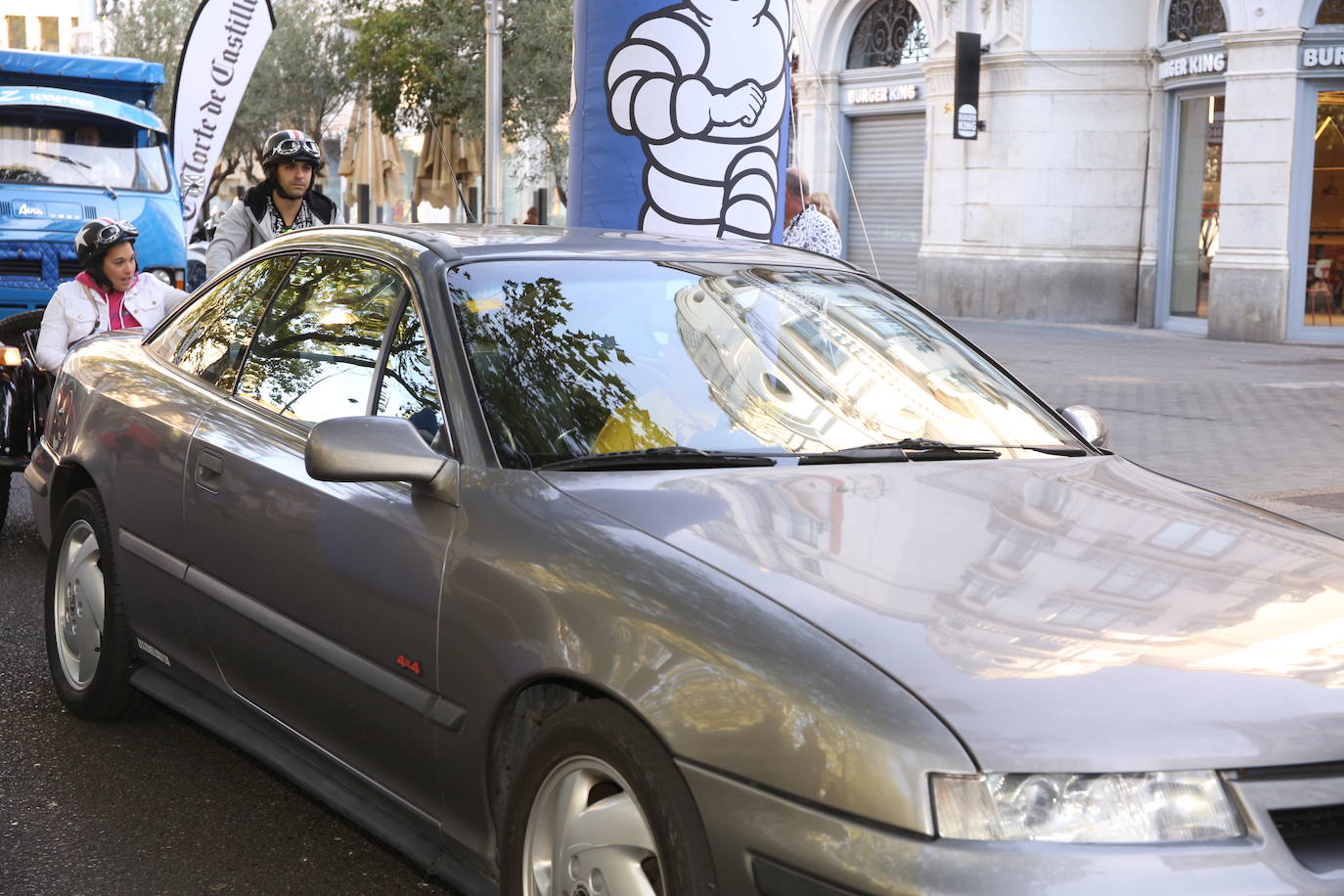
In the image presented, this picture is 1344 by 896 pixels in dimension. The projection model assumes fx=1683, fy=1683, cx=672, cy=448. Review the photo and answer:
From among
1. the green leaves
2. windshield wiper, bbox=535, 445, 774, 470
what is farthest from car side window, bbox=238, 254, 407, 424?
the green leaves

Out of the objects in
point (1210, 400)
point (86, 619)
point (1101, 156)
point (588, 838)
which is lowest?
point (1210, 400)

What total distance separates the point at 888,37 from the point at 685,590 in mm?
25132

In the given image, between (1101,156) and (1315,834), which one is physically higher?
(1101,156)

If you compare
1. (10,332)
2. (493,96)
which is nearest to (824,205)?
(10,332)

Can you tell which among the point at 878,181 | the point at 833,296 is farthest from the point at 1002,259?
the point at 833,296

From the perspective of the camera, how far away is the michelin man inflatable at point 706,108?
339 inches

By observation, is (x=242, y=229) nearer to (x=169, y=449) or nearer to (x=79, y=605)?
(x=79, y=605)

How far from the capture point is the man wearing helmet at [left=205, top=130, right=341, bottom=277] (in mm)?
8117

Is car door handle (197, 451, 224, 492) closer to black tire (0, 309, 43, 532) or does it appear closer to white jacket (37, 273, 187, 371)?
white jacket (37, 273, 187, 371)

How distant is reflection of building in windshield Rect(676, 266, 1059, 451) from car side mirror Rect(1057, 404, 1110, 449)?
0.18 meters

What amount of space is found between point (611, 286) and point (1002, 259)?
20791 mm

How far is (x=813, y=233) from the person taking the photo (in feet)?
34.1

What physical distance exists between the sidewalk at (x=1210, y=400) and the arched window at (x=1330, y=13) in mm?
3820

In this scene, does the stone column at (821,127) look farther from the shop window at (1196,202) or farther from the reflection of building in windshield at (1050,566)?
the reflection of building in windshield at (1050,566)
